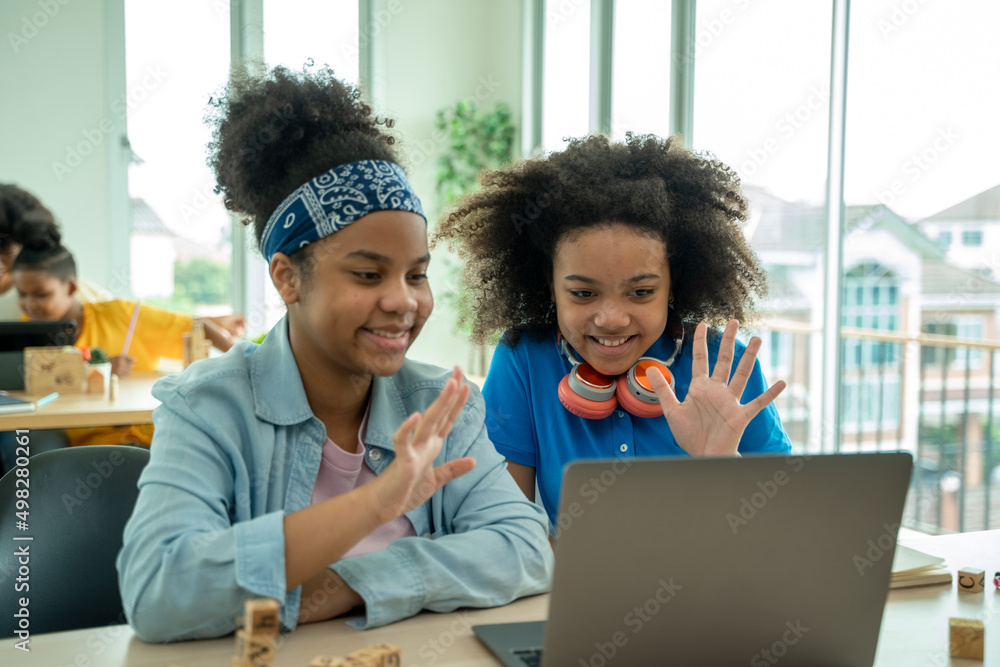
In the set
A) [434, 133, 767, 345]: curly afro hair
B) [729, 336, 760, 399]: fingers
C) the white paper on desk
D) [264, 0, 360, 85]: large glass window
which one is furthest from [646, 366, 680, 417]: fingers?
[264, 0, 360, 85]: large glass window

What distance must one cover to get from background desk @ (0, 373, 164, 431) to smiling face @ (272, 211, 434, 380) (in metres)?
1.36

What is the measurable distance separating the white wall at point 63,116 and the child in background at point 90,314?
181cm

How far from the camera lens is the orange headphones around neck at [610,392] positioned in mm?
1598

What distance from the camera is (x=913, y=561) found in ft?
4.20

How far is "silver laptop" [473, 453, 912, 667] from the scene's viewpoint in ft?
2.64

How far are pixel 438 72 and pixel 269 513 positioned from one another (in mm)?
5283

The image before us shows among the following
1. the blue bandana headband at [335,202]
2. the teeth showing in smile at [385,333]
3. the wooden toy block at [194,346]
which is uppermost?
the blue bandana headband at [335,202]

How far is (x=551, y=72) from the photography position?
18.2 feet

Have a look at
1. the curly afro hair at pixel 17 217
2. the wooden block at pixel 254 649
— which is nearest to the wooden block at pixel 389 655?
the wooden block at pixel 254 649

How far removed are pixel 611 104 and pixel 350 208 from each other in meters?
3.81

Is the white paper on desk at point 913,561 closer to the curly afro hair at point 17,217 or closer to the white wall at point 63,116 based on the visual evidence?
the curly afro hair at point 17,217

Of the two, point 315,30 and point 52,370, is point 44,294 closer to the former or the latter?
point 52,370

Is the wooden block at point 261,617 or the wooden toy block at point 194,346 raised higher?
the wooden toy block at point 194,346

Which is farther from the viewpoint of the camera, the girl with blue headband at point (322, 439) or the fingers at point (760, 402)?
the fingers at point (760, 402)
